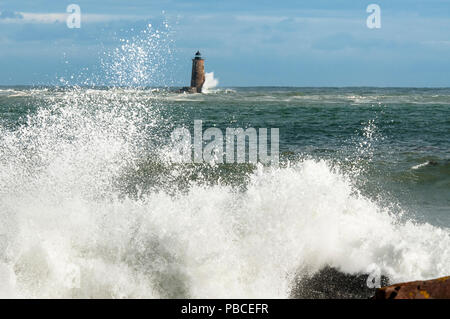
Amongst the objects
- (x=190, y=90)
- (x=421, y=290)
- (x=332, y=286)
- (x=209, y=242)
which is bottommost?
(x=332, y=286)

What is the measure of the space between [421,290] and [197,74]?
1811 inches

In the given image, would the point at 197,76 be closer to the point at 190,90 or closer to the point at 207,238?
the point at 190,90

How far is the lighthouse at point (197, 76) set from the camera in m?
47.9

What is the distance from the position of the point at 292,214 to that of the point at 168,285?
1.66m

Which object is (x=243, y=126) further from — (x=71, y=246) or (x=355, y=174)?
(x=71, y=246)

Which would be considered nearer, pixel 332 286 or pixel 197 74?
pixel 332 286

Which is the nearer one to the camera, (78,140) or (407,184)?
(78,140)

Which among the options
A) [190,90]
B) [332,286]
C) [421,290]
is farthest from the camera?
[190,90]

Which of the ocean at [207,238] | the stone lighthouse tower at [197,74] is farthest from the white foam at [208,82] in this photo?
the ocean at [207,238]

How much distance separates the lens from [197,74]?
48.2 meters

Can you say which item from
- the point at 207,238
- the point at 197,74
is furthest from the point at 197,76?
the point at 207,238

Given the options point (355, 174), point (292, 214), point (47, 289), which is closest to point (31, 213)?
point (47, 289)

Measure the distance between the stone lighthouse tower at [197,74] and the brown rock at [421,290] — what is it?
149 ft

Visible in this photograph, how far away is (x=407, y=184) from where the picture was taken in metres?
10.1
